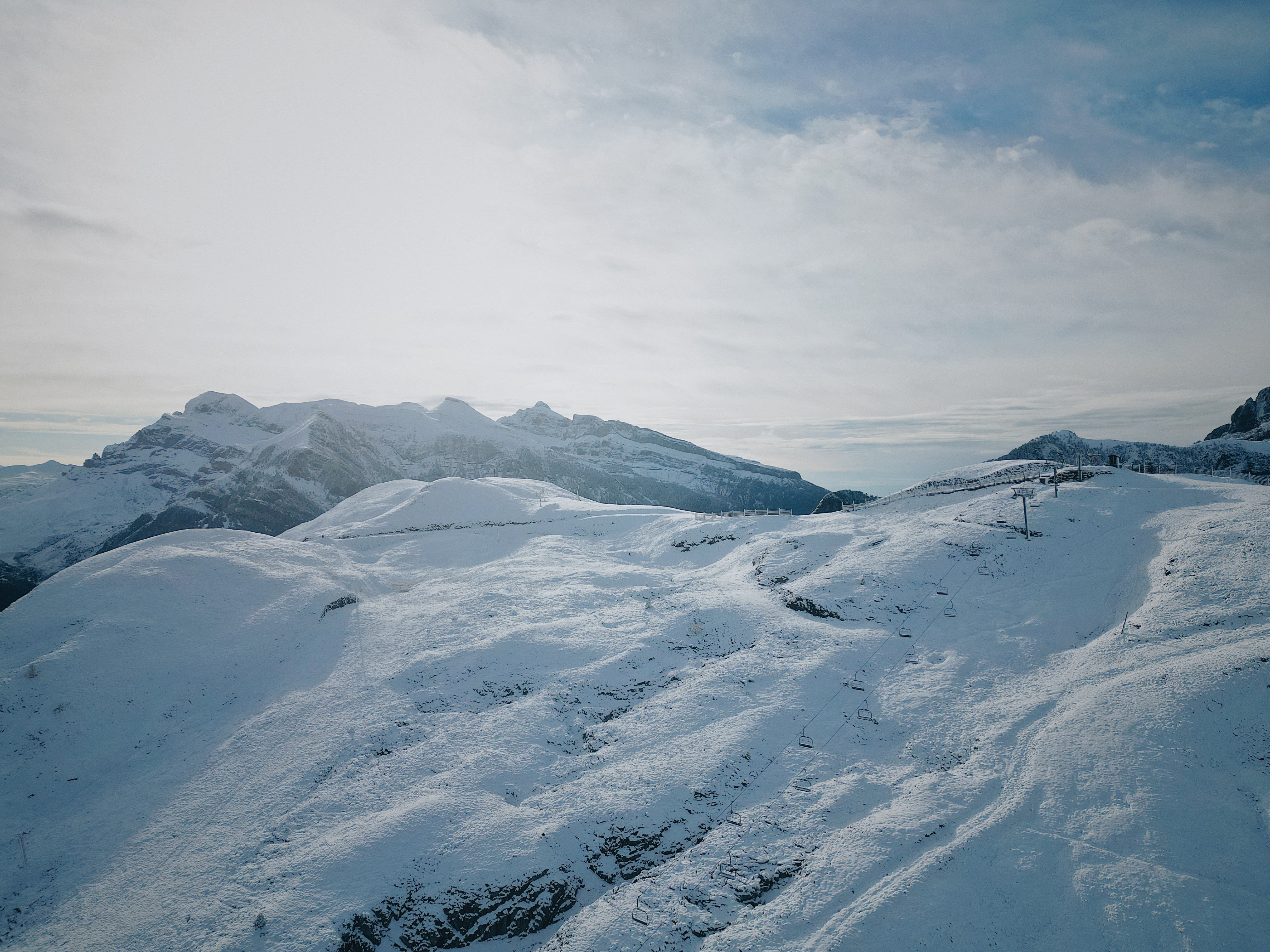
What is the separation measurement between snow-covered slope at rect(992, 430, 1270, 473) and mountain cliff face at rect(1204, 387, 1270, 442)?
9.84ft

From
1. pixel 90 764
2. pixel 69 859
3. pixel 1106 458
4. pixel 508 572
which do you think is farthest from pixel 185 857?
pixel 1106 458

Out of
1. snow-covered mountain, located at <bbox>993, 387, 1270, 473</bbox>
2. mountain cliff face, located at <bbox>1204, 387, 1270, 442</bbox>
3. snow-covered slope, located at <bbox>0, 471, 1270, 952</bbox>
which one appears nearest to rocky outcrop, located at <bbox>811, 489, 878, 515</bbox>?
snow-covered slope, located at <bbox>0, 471, 1270, 952</bbox>

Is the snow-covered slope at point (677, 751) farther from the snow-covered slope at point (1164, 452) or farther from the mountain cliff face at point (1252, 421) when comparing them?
the mountain cliff face at point (1252, 421)

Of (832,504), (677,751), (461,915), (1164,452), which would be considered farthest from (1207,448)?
(461,915)

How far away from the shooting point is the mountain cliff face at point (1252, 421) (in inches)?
4801

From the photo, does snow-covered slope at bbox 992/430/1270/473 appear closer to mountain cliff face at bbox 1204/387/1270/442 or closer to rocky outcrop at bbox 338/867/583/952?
mountain cliff face at bbox 1204/387/1270/442

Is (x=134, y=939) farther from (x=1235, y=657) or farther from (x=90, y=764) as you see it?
(x=1235, y=657)

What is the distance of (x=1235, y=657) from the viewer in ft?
80.3

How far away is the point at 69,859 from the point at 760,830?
31.0 m

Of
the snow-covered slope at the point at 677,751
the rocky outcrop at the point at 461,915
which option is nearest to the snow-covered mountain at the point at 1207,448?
the snow-covered slope at the point at 677,751

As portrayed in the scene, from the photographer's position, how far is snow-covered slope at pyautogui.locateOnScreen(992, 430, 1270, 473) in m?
103

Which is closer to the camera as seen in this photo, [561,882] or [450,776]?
[561,882]

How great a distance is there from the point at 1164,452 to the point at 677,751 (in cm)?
18483

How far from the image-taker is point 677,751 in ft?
86.9
